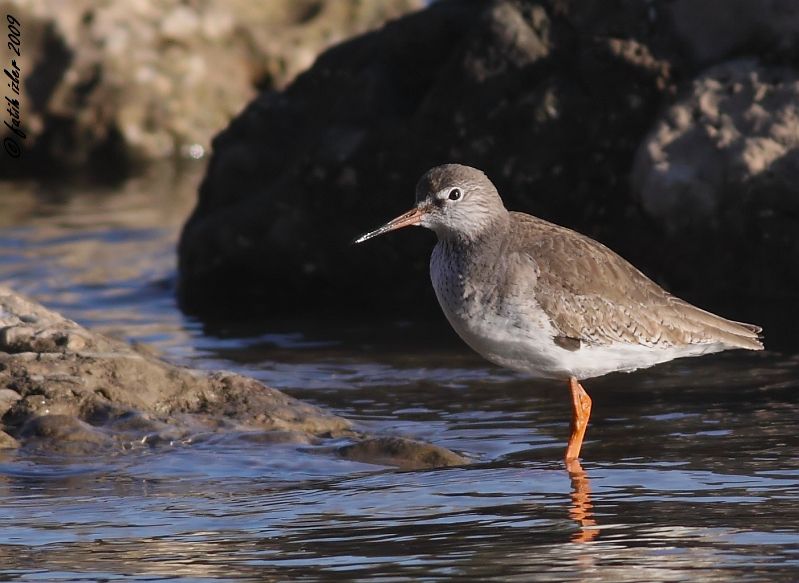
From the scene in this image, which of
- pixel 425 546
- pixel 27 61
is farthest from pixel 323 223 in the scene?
pixel 27 61

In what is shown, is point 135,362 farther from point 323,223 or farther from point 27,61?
point 27,61

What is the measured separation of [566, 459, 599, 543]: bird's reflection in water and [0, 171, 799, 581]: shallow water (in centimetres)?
2

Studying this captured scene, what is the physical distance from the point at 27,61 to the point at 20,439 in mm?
12550

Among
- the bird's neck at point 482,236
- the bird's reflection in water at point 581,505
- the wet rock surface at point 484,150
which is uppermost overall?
the wet rock surface at point 484,150

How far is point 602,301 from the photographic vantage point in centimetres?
933

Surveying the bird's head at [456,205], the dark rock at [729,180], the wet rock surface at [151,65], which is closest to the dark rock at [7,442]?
the bird's head at [456,205]

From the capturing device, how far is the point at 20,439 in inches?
350

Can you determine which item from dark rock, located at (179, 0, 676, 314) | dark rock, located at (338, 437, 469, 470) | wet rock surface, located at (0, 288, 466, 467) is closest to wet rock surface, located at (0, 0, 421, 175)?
dark rock, located at (179, 0, 676, 314)

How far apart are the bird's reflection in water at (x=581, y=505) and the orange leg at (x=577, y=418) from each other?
0.15 m

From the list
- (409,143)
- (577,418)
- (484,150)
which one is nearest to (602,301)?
(577,418)

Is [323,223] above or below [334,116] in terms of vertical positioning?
below

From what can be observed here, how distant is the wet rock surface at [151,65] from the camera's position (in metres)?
20.3

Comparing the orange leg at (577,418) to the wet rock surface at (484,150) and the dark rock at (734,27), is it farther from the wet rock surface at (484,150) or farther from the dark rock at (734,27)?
the dark rock at (734,27)

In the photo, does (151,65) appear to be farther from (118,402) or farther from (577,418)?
(577,418)
